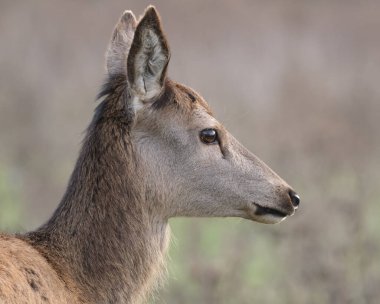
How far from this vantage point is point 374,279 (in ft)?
46.1

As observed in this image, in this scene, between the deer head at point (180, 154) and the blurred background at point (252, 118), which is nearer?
the deer head at point (180, 154)

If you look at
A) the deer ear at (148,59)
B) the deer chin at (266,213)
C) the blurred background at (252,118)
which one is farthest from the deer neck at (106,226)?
the blurred background at (252,118)

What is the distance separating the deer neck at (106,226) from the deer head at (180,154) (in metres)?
0.11

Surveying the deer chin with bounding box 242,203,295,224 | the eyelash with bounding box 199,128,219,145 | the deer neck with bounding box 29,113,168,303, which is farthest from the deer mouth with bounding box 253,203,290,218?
the deer neck with bounding box 29,113,168,303

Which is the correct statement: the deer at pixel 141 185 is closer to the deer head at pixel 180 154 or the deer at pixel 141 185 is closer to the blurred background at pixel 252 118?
the deer head at pixel 180 154

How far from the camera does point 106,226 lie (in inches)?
345

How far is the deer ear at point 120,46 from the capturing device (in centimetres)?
934

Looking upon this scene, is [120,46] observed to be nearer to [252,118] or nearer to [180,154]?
[180,154]

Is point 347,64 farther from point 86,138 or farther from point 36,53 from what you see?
point 86,138

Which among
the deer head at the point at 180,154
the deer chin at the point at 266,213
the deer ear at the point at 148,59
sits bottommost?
the deer chin at the point at 266,213

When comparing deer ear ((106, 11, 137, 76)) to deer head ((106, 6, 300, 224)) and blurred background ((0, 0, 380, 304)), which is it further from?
blurred background ((0, 0, 380, 304))

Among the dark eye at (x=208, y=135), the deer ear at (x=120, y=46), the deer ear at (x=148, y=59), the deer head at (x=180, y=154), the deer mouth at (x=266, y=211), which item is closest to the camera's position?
the deer ear at (x=148, y=59)

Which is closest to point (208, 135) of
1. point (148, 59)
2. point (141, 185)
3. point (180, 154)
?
point (180, 154)

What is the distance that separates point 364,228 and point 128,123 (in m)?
5.92
